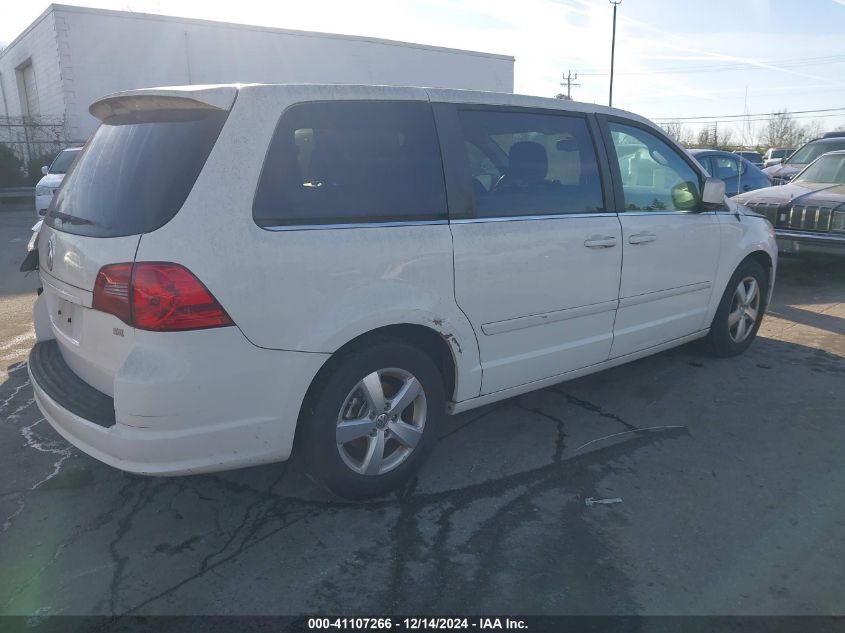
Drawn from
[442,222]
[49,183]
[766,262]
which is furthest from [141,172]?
[49,183]

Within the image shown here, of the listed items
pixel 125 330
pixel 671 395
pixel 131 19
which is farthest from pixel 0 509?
pixel 131 19

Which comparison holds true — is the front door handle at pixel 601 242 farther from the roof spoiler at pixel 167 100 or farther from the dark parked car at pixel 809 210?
the dark parked car at pixel 809 210

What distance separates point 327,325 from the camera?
2.77 metres

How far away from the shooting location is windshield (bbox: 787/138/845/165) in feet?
39.6

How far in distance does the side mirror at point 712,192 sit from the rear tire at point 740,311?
2.46 feet

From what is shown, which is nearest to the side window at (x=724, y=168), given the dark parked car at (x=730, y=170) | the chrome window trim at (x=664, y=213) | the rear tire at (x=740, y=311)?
the dark parked car at (x=730, y=170)

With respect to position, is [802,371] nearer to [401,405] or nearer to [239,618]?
[401,405]

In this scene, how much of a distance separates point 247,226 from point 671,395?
127 inches

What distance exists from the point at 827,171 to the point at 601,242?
7.30 meters

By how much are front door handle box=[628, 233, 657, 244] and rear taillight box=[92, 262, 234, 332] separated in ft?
8.51

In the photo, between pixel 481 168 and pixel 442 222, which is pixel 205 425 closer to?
pixel 442 222

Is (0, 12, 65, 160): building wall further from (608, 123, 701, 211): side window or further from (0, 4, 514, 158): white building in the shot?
(608, 123, 701, 211): side window

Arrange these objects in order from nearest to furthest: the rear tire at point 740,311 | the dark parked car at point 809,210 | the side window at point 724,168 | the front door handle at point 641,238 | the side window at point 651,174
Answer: the front door handle at point 641,238 < the side window at point 651,174 < the rear tire at point 740,311 < the dark parked car at point 809,210 < the side window at point 724,168

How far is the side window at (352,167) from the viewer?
2746mm
